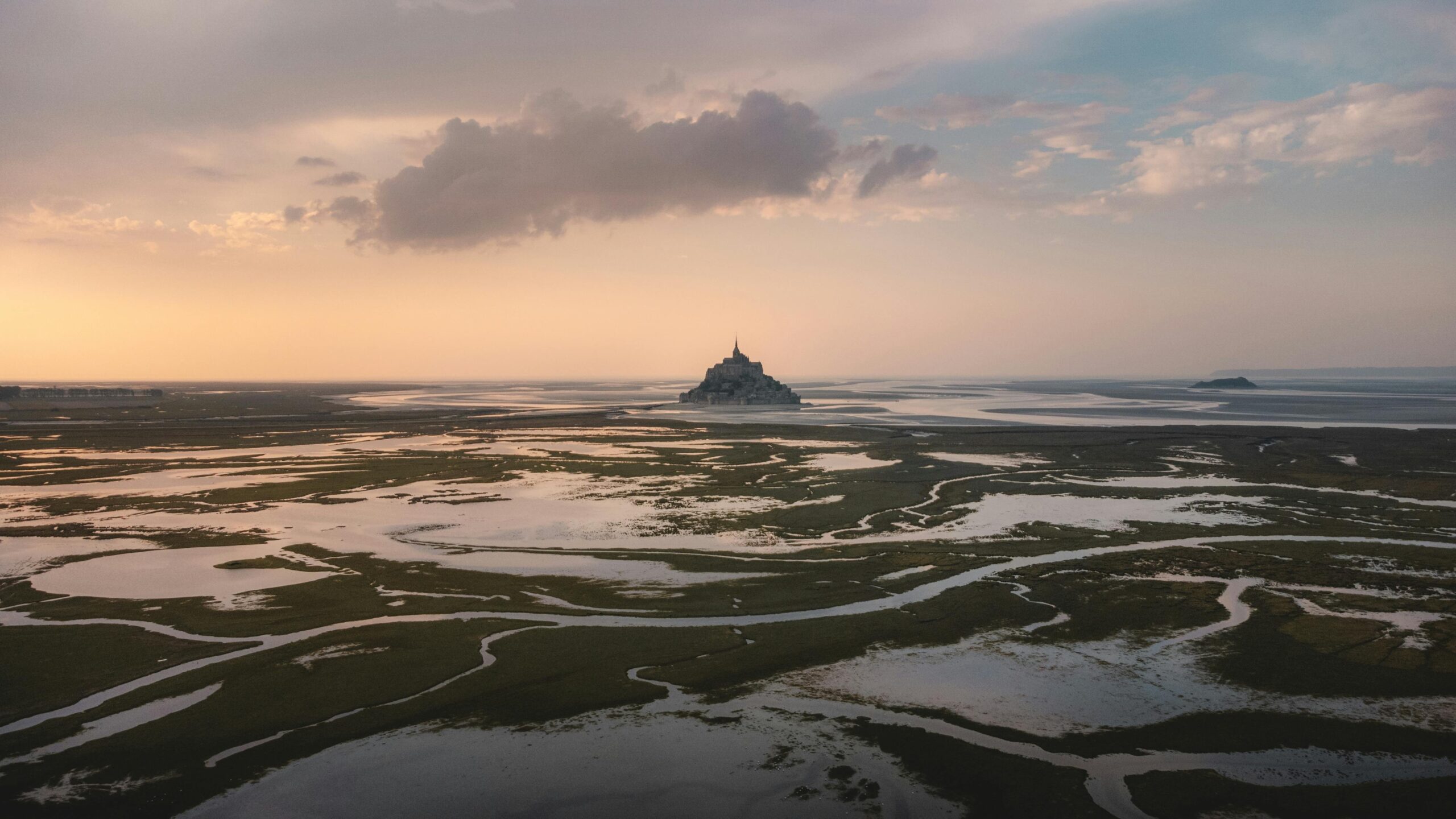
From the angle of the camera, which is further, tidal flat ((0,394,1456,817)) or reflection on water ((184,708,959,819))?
tidal flat ((0,394,1456,817))

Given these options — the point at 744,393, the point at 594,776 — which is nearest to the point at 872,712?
the point at 594,776

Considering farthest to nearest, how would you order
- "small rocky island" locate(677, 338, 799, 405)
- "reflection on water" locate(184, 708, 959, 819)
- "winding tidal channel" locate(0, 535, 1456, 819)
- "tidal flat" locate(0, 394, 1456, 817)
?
"small rocky island" locate(677, 338, 799, 405), "winding tidal channel" locate(0, 535, 1456, 819), "tidal flat" locate(0, 394, 1456, 817), "reflection on water" locate(184, 708, 959, 819)

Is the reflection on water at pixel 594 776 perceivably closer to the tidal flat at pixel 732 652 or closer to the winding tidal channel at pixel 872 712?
the tidal flat at pixel 732 652

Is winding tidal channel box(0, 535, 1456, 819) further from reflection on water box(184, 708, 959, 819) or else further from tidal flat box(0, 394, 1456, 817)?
reflection on water box(184, 708, 959, 819)

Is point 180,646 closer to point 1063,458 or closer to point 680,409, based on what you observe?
point 1063,458

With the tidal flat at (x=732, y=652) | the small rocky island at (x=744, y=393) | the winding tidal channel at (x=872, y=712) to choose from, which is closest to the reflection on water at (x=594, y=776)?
the tidal flat at (x=732, y=652)

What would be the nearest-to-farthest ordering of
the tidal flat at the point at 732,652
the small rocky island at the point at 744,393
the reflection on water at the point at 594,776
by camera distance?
the reflection on water at the point at 594,776
the tidal flat at the point at 732,652
the small rocky island at the point at 744,393

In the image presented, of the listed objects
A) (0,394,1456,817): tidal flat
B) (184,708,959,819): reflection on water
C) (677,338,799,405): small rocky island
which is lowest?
(184,708,959,819): reflection on water

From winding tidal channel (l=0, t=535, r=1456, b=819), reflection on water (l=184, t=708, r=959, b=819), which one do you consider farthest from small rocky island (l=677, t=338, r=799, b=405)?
reflection on water (l=184, t=708, r=959, b=819)

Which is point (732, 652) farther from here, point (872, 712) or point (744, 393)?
point (744, 393)
